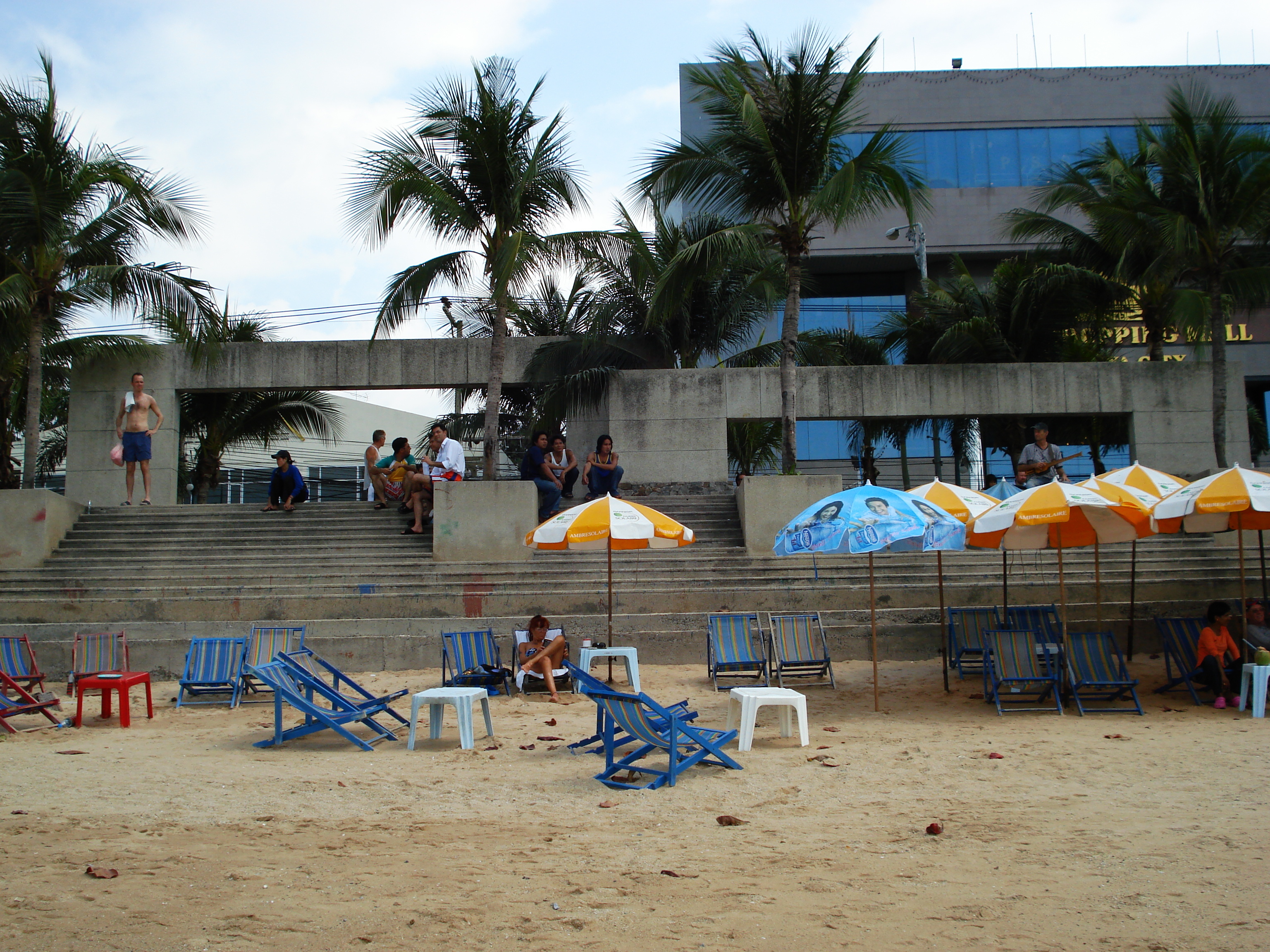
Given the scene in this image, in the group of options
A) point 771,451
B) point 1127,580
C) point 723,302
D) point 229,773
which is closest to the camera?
point 229,773

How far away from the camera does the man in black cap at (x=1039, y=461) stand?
15.5 meters

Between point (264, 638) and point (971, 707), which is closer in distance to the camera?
point (971, 707)

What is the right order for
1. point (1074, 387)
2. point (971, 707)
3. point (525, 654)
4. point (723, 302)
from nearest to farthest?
point (971, 707) < point (525, 654) < point (1074, 387) < point (723, 302)

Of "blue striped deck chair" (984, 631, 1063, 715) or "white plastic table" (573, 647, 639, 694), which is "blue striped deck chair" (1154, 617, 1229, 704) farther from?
"white plastic table" (573, 647, 639, 694)

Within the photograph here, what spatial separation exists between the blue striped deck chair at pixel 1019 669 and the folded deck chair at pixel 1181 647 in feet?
3.83

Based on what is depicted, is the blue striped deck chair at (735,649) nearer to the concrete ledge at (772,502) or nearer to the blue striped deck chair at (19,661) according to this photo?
the concrete ledge at (772,502)

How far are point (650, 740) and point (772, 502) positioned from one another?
29.8ft

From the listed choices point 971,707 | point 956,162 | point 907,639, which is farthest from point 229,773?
point 956,162

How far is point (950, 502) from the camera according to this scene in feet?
34.4

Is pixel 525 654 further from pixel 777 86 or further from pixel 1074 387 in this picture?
pixel 1074 387

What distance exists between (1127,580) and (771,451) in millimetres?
14427

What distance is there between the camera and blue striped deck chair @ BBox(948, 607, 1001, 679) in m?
11.2

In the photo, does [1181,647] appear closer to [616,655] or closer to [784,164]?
[616,655]

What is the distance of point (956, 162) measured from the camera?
116ft
